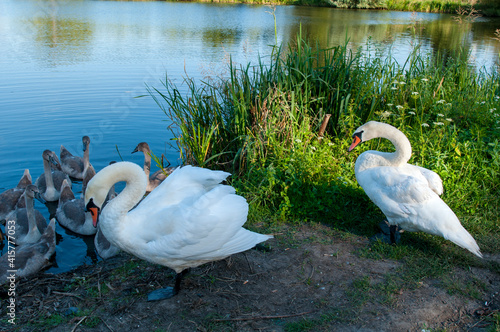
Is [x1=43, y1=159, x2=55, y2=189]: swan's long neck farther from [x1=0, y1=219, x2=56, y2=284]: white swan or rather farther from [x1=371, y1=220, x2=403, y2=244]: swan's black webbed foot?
[x1=371, y1=220, x2=403, y2=244]: swan's black webbed foot

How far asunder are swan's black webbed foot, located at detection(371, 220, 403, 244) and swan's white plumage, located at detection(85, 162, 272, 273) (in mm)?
1721

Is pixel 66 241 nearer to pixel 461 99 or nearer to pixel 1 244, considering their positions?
pixel 1 244

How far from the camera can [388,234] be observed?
491 cm

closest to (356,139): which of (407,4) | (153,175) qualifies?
Answer: (153,175)

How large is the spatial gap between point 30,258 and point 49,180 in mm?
2492

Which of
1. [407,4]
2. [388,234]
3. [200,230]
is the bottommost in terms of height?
[388,234]

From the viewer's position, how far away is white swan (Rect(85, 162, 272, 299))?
3635 millimetres

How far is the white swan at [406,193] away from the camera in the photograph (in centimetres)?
429

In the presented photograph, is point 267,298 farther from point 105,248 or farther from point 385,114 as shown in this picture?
point 385,114

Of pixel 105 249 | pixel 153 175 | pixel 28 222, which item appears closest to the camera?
pixel 105 249

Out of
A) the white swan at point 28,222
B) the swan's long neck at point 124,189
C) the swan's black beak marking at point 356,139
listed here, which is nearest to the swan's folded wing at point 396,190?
the swan's black beak marking at point 356,139

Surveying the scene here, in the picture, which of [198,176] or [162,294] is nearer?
[162,294]

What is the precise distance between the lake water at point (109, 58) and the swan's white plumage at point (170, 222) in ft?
7.83

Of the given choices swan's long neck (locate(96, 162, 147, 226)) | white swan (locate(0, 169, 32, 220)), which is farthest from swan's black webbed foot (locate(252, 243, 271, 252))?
white swan (locate(0, 169, 32, 220))
